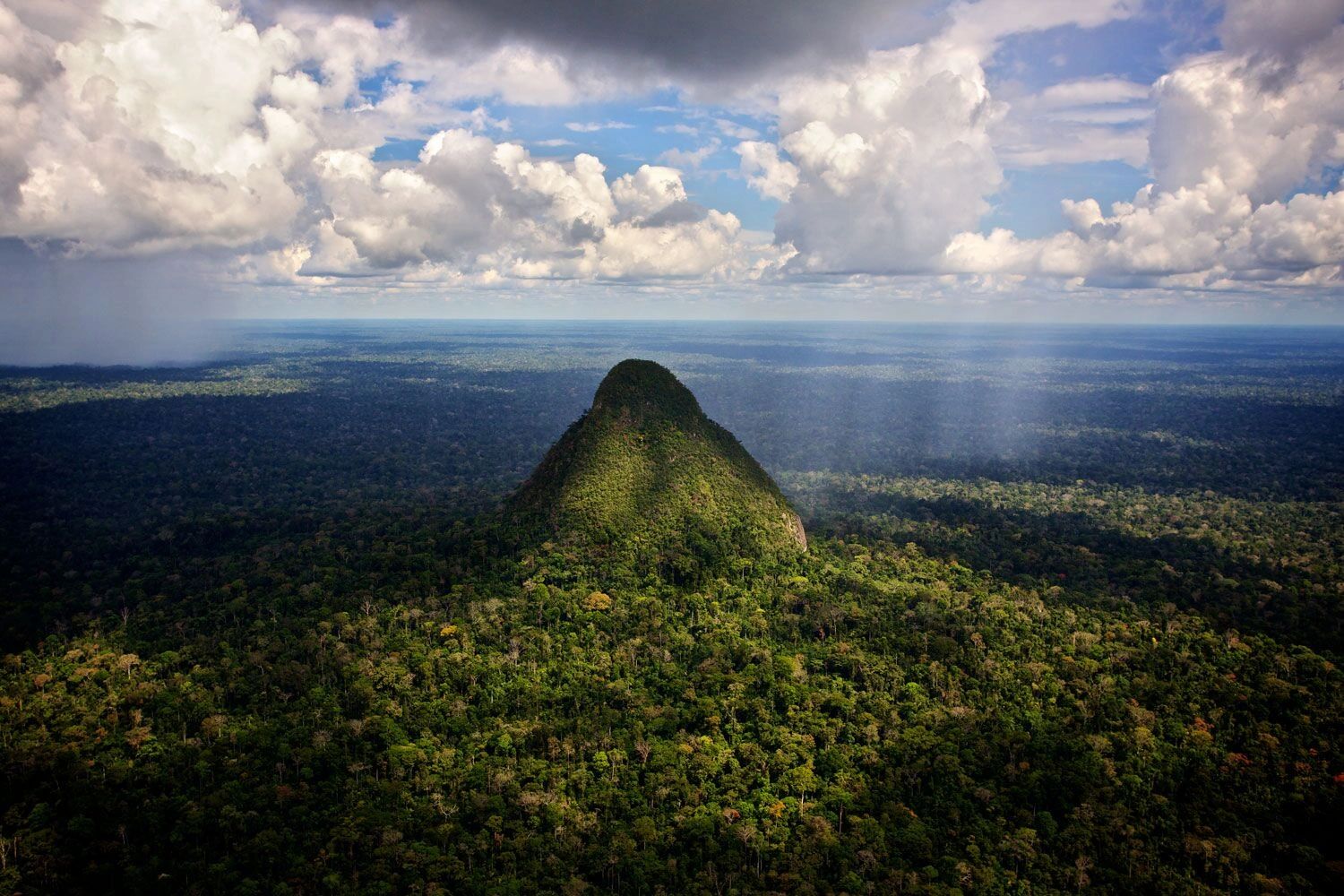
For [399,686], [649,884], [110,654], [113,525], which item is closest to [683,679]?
[649,884]

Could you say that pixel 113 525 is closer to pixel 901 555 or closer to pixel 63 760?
pixel 63 760

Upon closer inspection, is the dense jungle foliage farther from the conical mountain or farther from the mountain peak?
the mountain peak

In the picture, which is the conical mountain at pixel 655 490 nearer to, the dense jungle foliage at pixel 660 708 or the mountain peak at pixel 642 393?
the mountain peak at pixel 642 393

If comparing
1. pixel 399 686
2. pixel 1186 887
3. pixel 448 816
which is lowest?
pixel 1186 887

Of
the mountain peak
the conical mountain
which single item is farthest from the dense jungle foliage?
the mountain peak

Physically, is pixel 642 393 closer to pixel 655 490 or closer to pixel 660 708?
pixel 655 490

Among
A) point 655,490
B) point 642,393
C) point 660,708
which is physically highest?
point 642,393

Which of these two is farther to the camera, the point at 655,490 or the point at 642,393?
the point at 642,393

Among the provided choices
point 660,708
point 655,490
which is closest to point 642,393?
point 655,490
